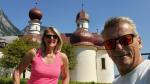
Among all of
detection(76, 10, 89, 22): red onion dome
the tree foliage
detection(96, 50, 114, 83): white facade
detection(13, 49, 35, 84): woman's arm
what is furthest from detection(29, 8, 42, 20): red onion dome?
detection(13, 49, 35, 84): woman's arm

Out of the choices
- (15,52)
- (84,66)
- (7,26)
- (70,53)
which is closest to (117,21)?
(15,52)

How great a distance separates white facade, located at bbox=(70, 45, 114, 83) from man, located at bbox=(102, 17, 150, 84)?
50967 mm

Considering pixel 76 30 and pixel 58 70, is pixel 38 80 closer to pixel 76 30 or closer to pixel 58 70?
pixel 58 70

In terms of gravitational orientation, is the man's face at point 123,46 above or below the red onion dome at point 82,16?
below

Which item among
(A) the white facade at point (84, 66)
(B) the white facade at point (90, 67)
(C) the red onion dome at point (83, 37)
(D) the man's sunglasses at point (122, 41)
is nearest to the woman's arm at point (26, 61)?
(D) the man's sunglasses at point (122, 41)

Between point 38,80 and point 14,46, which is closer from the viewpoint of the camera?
point 38,80

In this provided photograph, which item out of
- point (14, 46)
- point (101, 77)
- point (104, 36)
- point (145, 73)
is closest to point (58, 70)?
point (104, 36)

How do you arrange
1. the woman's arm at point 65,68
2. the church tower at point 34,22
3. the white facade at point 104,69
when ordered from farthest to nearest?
1. the church tower at point 34,22
2. the white facade at point 104,69
3. the woman's arm at point 65,68

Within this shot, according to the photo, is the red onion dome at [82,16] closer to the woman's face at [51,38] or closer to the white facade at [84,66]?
the white facade at [84,66]

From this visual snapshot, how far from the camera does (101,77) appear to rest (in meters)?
57.4

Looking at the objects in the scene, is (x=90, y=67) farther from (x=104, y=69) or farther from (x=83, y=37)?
(x=83, y=37)

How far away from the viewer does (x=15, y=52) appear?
50.5m

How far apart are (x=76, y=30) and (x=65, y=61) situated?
5376 centimetres

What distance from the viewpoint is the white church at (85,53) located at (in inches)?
2159
